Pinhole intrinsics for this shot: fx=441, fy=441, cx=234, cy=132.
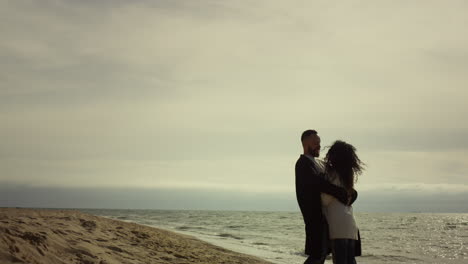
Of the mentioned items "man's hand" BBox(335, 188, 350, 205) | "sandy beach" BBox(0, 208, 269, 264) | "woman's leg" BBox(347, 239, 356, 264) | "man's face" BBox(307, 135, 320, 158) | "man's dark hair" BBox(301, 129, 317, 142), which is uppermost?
"man's dark hair" BBox(301, 129, 317, 142)

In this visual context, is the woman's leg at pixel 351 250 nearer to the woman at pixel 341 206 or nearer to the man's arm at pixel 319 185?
the woman at pixel 341 206

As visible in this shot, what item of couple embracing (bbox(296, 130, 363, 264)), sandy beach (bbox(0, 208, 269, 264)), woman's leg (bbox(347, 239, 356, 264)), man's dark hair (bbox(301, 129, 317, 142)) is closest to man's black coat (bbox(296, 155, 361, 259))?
couple embracing (bbox(296, 130, 363, 264))

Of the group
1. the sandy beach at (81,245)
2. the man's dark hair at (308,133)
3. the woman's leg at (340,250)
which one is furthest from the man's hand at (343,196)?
the sandy beach at (81,245)

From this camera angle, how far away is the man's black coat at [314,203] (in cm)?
560

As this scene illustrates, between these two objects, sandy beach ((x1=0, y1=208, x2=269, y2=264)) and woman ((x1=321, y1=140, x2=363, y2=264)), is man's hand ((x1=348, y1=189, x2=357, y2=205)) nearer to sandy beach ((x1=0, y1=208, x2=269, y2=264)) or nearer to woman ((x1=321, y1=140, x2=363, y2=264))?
woman ((x1=321, y1=140, x2=363, y2=264))

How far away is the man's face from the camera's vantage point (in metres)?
5.98

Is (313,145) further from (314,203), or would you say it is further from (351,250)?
(351,250)

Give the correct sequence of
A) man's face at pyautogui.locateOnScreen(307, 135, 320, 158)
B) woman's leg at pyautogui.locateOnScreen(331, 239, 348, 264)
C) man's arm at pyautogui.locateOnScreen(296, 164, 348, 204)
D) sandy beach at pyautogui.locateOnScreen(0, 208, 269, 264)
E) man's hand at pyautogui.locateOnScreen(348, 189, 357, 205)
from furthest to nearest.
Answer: sandy beach at pyautogui.locateOnScreen(0, 208, 269, 264) → man's face at pyautogui.locateOnScreen(307, 135, 320, 158) → man's hand at pyautogui.locateOnScreen(348, 189, 357, 205) → man's arm at pyautogui.locateOnScreen(296, 164, 348, 204) → woman's leg at pyautogui.locateOnScreen(331, 239, 348, 264)

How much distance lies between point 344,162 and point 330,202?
55cm

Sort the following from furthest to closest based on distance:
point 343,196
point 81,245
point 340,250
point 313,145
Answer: point 81,245 < point 313,145 < point 343,196 < point 340,250

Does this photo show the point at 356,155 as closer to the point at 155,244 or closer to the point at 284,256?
the point at 155,244

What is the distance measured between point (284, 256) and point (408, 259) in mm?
6300

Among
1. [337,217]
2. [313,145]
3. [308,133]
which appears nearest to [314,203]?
[337,217]

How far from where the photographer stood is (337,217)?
5555mm
